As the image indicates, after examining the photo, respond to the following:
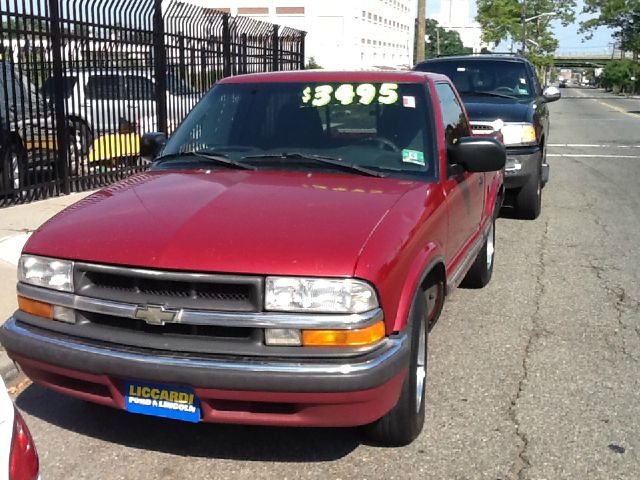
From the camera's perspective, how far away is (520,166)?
28.8 feet

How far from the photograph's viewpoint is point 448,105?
5.14m

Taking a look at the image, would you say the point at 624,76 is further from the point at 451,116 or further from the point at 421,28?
the point at 451,116

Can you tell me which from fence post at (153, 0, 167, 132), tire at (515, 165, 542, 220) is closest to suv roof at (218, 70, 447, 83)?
tire at (515, 165, 542, 220)

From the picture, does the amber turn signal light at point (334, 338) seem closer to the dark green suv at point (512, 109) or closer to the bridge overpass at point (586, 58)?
the dark green suv at point (512, 109)

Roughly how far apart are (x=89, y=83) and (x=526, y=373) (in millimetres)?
7984

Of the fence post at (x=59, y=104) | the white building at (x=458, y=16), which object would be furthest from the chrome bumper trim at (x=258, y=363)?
the white building at (x=458, y=16)

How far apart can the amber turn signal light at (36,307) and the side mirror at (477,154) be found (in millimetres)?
2349

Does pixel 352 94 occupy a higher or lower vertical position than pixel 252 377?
higher

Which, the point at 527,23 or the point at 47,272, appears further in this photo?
the point at 527,23

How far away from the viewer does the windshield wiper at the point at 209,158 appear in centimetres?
430

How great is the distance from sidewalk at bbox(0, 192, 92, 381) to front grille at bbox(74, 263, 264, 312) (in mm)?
1540

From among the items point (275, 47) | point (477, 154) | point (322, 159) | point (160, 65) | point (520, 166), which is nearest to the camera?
point (322, 159)

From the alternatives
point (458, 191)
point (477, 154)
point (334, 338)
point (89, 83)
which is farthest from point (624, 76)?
point (334, 338)

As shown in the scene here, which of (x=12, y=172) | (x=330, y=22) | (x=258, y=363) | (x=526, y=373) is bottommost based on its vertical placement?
(x=526, y=373)
